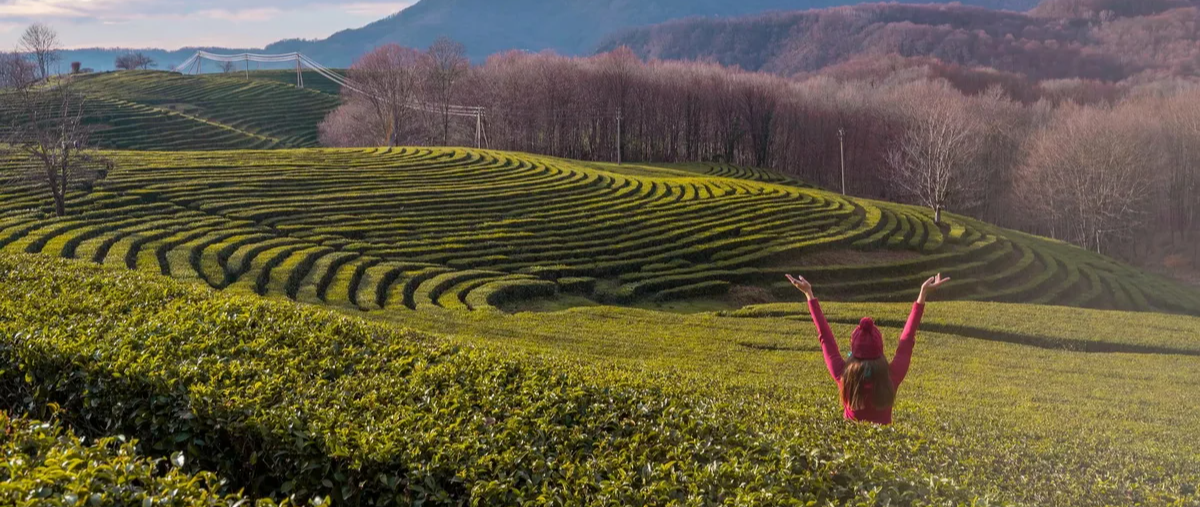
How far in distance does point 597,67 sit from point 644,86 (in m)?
6.68

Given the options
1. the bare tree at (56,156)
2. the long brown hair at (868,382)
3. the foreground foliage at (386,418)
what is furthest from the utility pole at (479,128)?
the long brown hair at (868,382)

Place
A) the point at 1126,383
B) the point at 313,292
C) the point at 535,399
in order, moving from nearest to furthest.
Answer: the point at 535,399 → the point at 1126,383 → the point at 313,292

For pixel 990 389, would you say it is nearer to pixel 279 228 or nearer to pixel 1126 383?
pixel 1126 383

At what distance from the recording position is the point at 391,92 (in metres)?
84.9

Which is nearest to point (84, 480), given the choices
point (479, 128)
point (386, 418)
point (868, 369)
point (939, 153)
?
point (386, 418)

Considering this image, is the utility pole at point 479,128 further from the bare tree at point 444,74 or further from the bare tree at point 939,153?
the bare tree at point 939,153

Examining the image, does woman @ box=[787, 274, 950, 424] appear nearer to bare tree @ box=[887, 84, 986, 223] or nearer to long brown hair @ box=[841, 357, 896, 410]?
long brown hair @ box=[841, 357, 896, 410]

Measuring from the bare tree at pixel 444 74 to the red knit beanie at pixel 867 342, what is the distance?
80413 millimetres

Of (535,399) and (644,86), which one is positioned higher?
(644,86)

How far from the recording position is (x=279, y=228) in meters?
35.8

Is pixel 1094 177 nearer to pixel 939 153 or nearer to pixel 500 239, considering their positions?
pixel 939 153

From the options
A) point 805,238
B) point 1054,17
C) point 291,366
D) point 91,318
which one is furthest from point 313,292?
point 1054,17

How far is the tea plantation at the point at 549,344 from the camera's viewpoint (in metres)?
5.93

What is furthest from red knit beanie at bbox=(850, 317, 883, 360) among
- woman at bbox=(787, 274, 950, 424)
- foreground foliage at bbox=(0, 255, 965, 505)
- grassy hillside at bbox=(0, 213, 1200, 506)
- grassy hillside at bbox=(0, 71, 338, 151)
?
grassy hillside at bbox=(0, 71, 338, 151)
